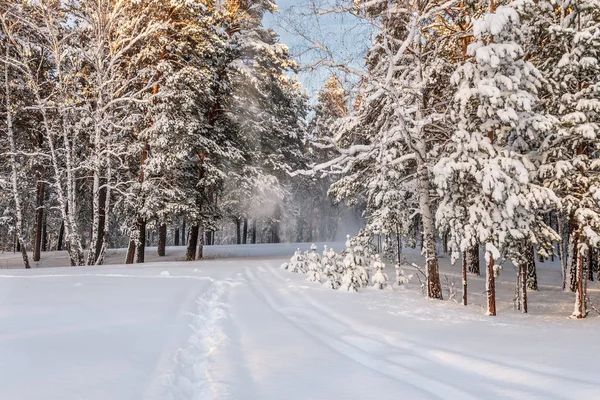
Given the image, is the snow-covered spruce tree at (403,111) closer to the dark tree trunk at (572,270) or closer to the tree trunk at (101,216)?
the dark tree trunk at (572,270)

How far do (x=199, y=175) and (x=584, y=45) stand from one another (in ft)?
52.7

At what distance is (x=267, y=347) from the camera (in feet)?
18.0

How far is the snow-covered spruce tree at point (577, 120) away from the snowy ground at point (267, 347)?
102 inches

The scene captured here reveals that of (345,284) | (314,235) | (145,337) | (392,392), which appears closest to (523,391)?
(392,392)

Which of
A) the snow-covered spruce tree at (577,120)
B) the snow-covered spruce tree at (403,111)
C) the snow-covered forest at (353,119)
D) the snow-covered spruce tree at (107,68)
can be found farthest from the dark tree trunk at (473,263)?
the snow-covered spruce tree at (107,68)

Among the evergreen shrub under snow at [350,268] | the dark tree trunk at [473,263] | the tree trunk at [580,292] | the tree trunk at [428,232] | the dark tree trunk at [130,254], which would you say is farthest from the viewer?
the dark tree trunk at [473,263]

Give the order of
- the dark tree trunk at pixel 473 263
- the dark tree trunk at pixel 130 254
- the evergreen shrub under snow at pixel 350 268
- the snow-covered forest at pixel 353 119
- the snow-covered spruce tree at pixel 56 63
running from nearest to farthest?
the snow-covered forest at pixel 353 119, the evergreen shrub under snow at pixel 350 268, the snow-covered spruce tree at pixel 56 63, the dark tree trunk at pixel 130 254, the dark tree trunk at pixel 473 263

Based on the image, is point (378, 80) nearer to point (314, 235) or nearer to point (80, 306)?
point (80, 306)

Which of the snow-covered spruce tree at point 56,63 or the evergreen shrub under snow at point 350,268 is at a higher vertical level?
the snow-covered spruce tree at point 56,63

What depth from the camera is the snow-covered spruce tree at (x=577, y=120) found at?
9609 millimetres

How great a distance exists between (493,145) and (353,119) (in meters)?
4.39

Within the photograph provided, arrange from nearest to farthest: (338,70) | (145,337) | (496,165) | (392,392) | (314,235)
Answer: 1. (392,392)
2. (145,337)
3. (496,165)
4. (338,70)
5. (314,235)

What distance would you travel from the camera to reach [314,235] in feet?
215

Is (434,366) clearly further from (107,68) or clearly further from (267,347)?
(107,68)
